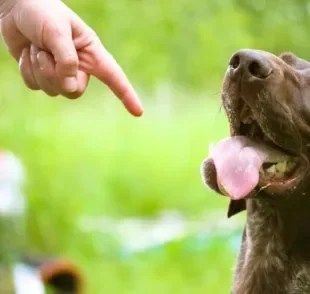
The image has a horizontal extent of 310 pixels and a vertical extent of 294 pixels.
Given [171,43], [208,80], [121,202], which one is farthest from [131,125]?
[171,43]

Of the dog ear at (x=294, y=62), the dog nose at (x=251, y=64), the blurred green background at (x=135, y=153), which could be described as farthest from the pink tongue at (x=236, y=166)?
the blurred green background at (x=135, y=153)

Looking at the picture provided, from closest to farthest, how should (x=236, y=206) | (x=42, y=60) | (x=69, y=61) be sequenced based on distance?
(x=69, y=61), (x=42, y=60), (x=236, y=206)

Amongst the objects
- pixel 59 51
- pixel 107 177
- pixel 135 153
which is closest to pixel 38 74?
pixel 59 51

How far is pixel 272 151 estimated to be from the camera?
3123 mm

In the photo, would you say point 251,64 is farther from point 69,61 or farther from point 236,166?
point 69,61

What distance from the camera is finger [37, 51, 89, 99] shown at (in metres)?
2.86

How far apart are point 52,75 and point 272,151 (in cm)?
77

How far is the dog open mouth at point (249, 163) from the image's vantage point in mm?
2908

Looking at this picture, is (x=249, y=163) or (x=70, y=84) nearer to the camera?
(x=70, y=84)

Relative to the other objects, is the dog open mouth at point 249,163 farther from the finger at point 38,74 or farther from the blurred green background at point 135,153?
the blurred green background at point 135,153

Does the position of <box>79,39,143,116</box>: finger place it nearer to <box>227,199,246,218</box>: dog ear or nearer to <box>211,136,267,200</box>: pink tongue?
<box>211,136,267,200</box>: pink tongue

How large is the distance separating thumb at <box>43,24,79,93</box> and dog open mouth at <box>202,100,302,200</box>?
20.3 inches

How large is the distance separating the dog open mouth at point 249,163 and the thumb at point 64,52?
0.52m

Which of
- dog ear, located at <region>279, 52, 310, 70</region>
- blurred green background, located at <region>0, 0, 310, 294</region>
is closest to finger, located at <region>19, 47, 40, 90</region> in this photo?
dog ear, located at <region>279, 52, 310, 70</region>
